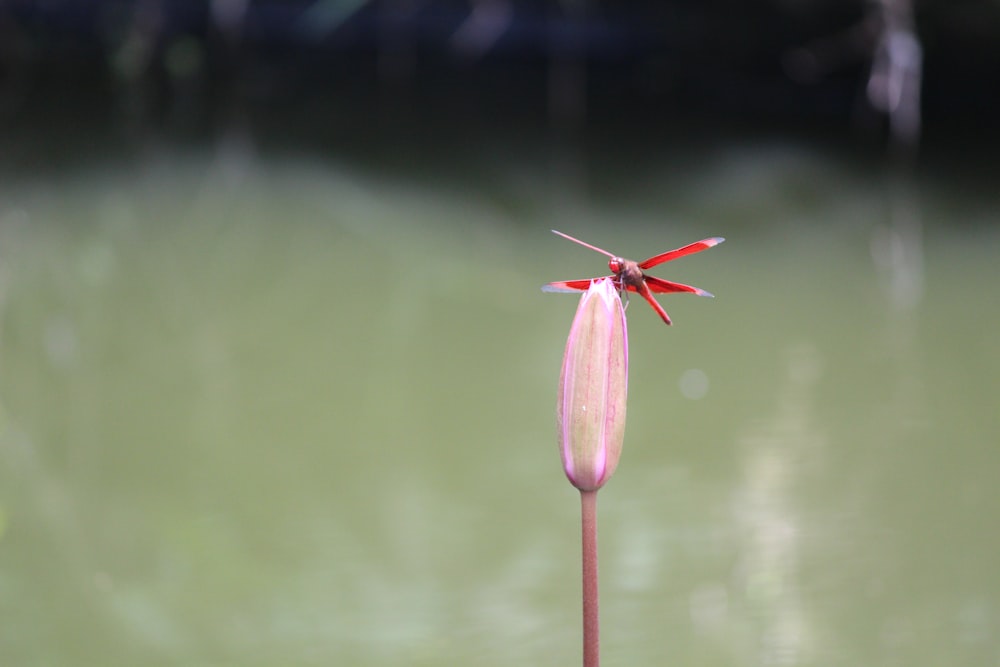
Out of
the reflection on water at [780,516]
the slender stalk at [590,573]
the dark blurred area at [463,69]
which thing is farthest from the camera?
the dark blurred area at [463,69]

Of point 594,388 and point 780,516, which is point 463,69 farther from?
point 594,388

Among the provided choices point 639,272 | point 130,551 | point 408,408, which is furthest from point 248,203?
point 639,272

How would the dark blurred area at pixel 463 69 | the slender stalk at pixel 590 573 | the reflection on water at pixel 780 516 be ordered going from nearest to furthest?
the slender stalk at pixel 590 573 < the reflection on water at pixel 780 516 < the dark blurred area at pixel 463 69

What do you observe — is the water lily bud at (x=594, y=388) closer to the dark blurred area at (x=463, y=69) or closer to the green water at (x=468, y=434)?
the green water at (x=468, y=434)

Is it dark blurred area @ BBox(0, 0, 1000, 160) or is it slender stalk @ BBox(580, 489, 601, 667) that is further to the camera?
dark blurred area @ BBox(0, 0, 1000, 160)

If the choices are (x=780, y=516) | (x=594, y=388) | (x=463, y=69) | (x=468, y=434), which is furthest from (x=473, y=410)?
(x=463, y=69)

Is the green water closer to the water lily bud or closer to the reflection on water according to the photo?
the reflection on water

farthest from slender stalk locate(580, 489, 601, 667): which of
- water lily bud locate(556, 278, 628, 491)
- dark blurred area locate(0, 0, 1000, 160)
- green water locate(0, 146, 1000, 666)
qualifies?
dark blurred area locate(0, 0, 1000, 160)

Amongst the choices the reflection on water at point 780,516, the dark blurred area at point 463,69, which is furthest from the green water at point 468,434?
the dark blurred area at point 463,69
